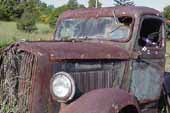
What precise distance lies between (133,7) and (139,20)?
30cm

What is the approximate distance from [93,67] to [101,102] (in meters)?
0.63

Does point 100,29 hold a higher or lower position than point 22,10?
higher

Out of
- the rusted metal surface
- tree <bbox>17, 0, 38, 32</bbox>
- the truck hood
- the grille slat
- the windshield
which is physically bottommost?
tree <bbox>17, 0, 38, 32</bbox>

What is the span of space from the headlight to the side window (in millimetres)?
1777

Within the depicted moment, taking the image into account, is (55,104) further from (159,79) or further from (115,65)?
(159,79)

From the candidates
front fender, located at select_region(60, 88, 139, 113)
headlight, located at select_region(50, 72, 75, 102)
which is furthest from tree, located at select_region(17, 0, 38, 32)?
headlight, located at select_region(50, 72, 75, 102)

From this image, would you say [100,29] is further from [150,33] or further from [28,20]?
[28,20]

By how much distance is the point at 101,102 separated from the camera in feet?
18.6

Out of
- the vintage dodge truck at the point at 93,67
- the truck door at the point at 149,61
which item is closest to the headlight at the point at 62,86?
the vintage dodge truck at the point at 93,67

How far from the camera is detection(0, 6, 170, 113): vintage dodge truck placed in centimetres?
554

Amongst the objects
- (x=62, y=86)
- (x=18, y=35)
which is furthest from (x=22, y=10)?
(x=62, y=86)

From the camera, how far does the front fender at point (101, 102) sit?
219 inches

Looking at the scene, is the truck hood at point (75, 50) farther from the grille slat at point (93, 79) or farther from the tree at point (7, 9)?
the tree at point (7, 9)

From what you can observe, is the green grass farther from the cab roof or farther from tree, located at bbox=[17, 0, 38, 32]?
the cab roof
